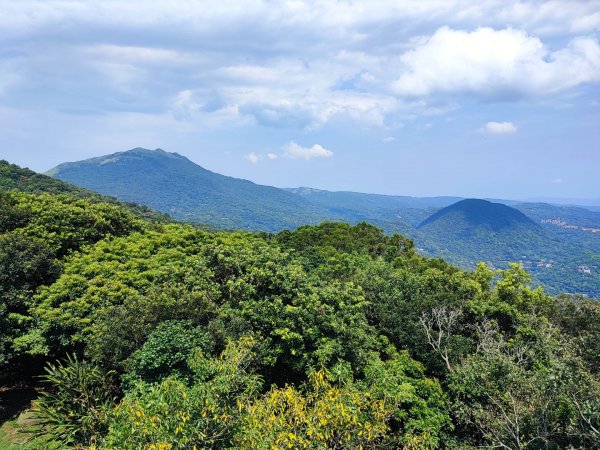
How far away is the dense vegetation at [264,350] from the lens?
743 centimetres

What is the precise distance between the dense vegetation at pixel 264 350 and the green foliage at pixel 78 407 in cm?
5

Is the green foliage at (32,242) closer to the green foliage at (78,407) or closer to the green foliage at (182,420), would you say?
the green foliage at (78,407)

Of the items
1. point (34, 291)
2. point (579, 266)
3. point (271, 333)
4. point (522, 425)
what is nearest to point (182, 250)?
point (34, 291)

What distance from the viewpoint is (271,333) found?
41.6 feet

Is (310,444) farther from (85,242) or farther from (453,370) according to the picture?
(85,242)

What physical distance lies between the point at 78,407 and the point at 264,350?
18.0 feet

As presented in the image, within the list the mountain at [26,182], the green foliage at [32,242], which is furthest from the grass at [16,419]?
the mountain at [26,182]

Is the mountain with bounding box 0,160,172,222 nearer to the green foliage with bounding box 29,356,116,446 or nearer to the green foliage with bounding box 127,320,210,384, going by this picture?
the green foliage with bounding box 29,356,116,446

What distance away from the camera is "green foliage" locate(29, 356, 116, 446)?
10117mm

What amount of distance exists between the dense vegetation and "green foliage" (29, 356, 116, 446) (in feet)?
0.16

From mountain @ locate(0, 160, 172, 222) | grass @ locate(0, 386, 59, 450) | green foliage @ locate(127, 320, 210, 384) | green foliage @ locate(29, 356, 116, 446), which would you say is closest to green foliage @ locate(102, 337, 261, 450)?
green foliage @ locate(127, 320, 210, 384)

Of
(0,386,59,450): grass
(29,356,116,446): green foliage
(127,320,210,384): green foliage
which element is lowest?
(0,386,59,450): grass

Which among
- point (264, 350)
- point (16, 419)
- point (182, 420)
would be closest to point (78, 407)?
point (16, 419)

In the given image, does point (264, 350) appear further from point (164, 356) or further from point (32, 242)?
point (32, 242)
